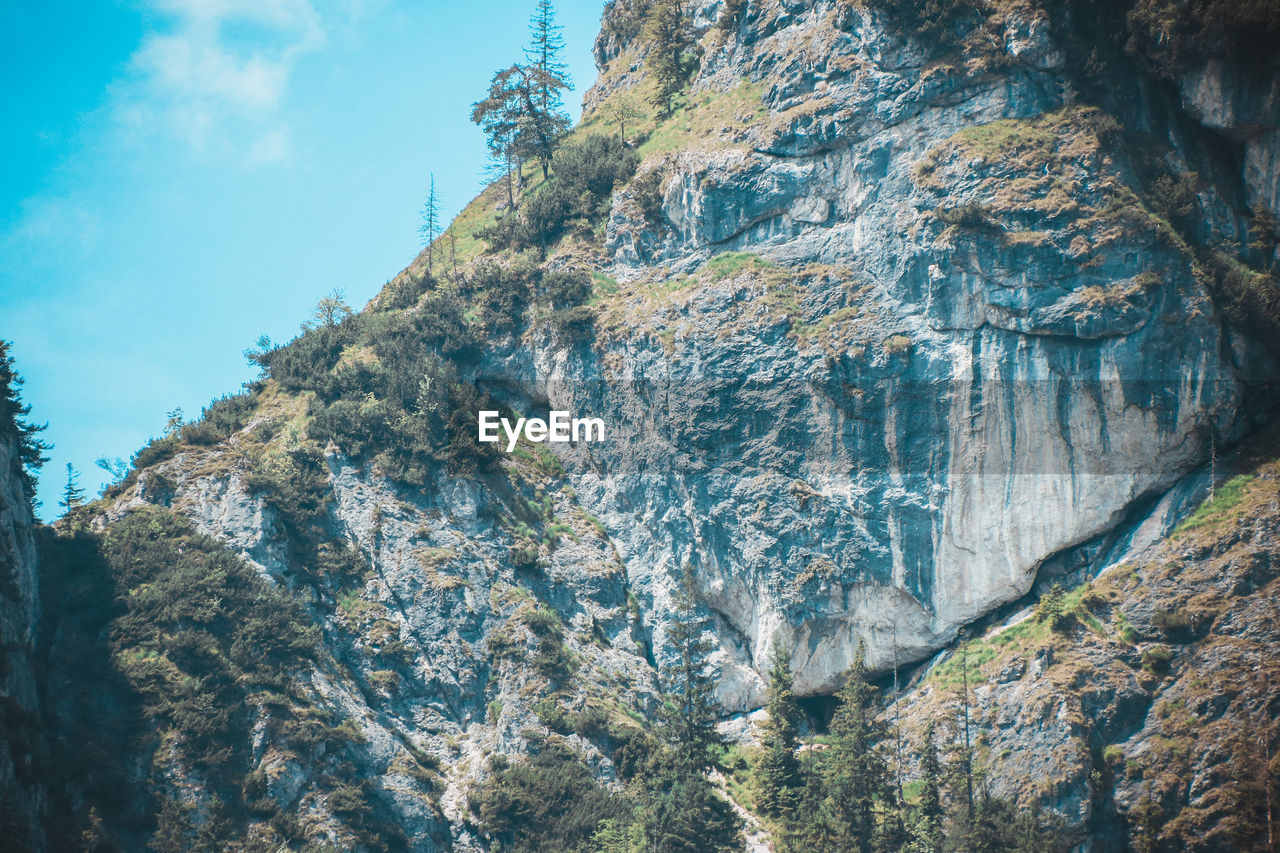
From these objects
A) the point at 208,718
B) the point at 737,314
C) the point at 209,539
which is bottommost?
the point at 208,718

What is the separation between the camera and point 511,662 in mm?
47000

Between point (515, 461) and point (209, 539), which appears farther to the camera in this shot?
point (515, 461)

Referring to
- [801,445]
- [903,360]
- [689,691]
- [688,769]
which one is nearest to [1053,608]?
[903,360]

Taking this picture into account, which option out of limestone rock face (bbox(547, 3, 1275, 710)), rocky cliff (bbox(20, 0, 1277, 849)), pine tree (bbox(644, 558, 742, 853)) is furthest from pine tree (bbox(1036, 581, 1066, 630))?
pine tree (bbox(644, 558, 742, 853))

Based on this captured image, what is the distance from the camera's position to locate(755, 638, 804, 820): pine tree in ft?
139

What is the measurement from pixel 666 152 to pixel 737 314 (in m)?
14.2

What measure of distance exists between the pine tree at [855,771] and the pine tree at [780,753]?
5.14 feet

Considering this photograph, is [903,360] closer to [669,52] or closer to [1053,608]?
[1053,608]

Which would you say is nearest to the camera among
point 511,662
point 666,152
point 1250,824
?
point 1250,824

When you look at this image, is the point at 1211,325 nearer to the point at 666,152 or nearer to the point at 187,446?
the point at 666,152

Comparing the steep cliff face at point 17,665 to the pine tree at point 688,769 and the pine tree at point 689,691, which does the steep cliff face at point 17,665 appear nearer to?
the pine tree at point 688,769

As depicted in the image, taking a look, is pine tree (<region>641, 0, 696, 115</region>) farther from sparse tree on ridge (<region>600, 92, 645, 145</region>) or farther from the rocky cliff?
the rocky cliff

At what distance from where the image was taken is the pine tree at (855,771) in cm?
3897

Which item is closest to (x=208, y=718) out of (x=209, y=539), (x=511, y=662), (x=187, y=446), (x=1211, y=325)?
(x=209, y=539)
